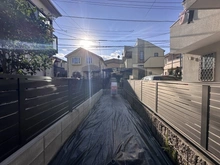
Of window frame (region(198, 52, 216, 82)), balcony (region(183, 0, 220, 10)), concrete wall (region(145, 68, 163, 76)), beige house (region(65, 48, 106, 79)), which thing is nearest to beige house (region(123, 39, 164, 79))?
concrete wall (region(145, 68, 163, 76))

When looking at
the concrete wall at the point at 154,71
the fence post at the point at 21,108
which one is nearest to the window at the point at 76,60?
the concrete wall at the point at 154,71

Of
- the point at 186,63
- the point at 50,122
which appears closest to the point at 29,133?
the point at 50,122

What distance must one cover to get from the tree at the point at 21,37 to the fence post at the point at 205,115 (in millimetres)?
3057

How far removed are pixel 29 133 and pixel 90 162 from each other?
3.63 feet

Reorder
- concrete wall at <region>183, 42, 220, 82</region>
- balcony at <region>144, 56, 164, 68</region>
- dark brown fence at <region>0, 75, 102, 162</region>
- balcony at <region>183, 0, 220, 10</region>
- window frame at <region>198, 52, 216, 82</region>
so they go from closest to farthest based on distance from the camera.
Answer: dark brown fence at <region>0, 75, 102, 162</region>, balcony at <region>183, 0, 220, 10</region>, concrete wall at <region>183, 42, 220, 82</region>, window frame at <region>198, 52, 216, 82</region>, balcony at <region>144, 56, 164, 68</region>

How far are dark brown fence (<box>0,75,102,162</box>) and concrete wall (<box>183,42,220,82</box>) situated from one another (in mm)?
5321

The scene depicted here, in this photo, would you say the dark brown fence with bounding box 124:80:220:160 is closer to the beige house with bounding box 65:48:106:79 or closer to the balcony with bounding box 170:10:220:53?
the balcony with bounding box 170:10:220:53

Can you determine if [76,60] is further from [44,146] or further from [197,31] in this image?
[44,146]

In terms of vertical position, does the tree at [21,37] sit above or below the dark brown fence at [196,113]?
above

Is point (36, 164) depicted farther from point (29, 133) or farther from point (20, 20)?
point (20, 20)

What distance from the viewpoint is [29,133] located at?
187 centimetres

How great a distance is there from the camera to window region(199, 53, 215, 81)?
17.1ft

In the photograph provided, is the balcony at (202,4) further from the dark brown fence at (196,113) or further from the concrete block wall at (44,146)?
the concrete block wall at (44,146)

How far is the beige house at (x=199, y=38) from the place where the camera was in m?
3.78
